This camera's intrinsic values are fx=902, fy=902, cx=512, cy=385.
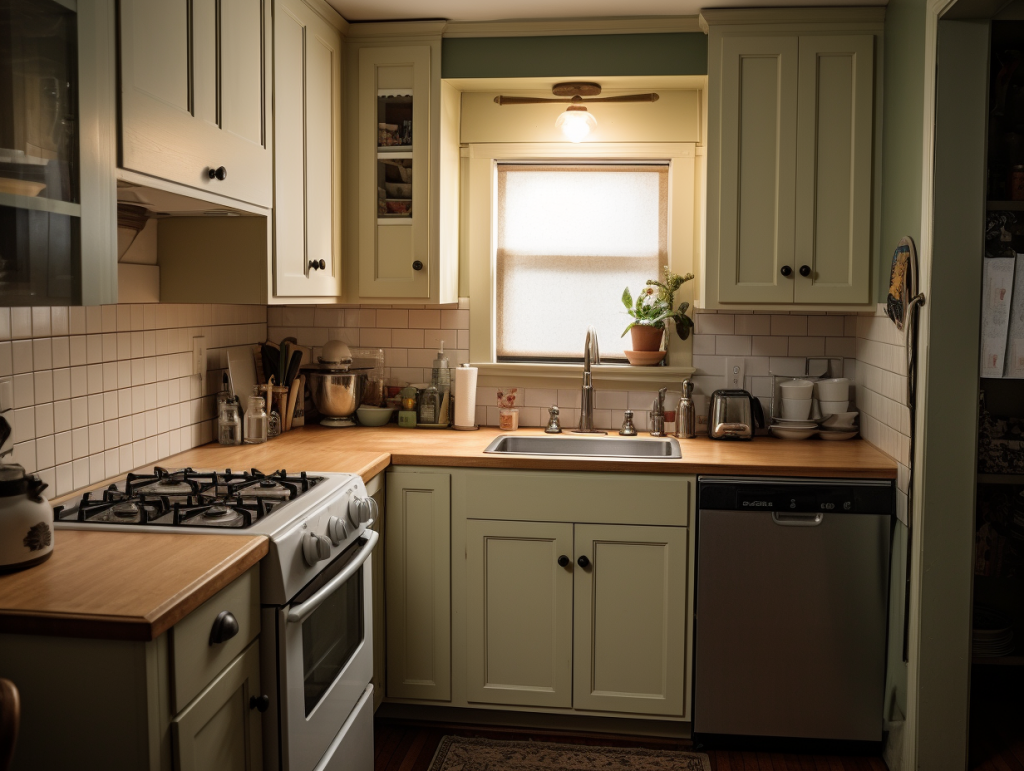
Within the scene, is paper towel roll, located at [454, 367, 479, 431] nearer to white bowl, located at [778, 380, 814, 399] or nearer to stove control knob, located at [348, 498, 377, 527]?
stove control knob, located at [348, 498, 377, 527]

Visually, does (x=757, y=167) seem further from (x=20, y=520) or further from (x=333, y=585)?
(x=20, y=520)

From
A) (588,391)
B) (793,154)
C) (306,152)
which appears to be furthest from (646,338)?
(306,152)

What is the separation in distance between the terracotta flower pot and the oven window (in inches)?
59.0

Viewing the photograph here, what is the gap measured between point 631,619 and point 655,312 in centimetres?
117

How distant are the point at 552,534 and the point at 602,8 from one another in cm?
179

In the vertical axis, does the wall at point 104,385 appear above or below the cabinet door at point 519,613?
above

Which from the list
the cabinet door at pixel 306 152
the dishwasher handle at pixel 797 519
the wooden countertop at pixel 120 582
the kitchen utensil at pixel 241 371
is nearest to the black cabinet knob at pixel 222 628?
the wooden countertop at pixel 120 582

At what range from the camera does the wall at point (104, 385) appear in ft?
7.15

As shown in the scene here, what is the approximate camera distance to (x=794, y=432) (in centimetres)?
329

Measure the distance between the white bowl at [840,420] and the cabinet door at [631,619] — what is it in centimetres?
81

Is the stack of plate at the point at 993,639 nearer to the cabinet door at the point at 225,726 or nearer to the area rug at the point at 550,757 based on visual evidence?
the area rug at the point at 550,757

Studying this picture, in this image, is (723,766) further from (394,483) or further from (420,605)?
(394,483)

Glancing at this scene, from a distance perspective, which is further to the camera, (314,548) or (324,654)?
(324,654)

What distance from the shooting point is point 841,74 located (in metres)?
3.07
